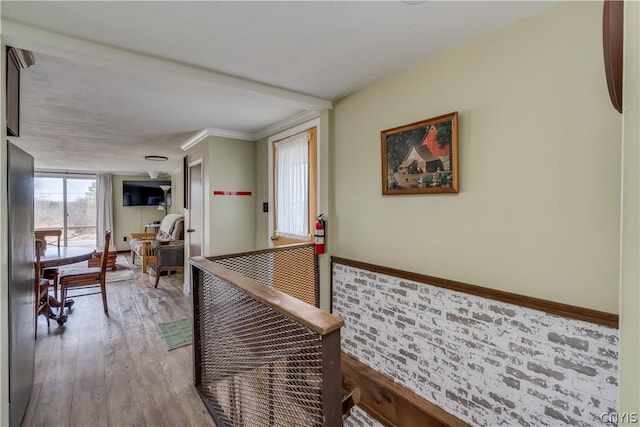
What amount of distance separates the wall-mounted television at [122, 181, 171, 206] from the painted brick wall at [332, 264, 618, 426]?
8.17 m

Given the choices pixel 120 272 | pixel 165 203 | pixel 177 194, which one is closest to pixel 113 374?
pixel 120 272

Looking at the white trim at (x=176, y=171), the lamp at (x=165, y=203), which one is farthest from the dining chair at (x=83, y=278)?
the lamp at (x=165, y=203)

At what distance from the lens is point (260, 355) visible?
1.48 meters

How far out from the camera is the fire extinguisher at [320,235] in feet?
9.60

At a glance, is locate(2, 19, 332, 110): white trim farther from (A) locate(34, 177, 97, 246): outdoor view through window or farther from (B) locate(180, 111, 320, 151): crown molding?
(A) locate(34, 177, 97, 246): outdoor view through window

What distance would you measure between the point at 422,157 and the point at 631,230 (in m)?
1.47

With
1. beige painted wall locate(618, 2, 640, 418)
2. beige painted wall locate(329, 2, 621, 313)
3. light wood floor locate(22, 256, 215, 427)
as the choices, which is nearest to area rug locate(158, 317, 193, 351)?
light wood floor locate(22, 256, 215, 427)

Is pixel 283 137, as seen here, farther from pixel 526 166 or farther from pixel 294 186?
pixel 526 166

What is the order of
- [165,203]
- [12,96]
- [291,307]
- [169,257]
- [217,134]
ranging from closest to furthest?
[291,307]
[12,96]
[217,134]
[169,257]
[165,203]

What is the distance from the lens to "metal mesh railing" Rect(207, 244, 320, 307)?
2438 mm

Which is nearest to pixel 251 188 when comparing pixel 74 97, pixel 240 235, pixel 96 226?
pixel 240 235

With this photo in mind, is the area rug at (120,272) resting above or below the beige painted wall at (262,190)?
below

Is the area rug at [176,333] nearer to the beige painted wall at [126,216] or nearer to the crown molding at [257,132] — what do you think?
the crown molding at [257,132]

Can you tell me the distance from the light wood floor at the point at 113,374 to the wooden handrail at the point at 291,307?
3.75ft
